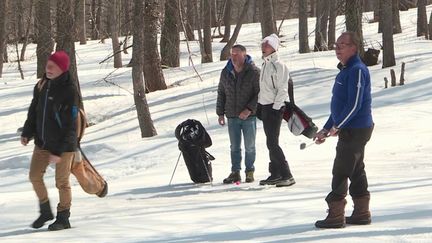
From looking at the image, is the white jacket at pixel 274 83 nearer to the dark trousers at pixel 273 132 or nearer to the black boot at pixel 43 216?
the dark trousers at pixel 273 132

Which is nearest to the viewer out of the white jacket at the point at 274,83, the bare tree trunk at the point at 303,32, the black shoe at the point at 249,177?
the white jacket at the point at 274,83

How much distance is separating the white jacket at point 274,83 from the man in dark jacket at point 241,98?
0.40 metres

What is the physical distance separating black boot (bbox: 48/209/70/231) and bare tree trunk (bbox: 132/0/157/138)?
6.78 metres

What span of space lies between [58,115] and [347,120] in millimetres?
2626

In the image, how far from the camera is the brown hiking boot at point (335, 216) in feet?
18.8

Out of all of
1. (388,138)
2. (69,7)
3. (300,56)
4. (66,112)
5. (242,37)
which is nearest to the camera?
(66,112)

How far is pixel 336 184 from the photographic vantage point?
5.82 m

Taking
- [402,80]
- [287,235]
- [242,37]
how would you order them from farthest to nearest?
[242,37] < [402,80] < [287,235]

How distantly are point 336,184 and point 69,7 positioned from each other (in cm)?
1086

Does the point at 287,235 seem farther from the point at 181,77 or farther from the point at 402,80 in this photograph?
the point at 181,77

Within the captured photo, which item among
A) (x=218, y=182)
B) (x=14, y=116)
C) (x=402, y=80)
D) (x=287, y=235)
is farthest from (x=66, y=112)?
(x=14, y=116)

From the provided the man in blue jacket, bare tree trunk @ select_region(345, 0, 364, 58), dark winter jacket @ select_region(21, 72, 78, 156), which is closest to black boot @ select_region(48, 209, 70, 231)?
dark winter jacket @ select_region(21, 72, 78, 156)

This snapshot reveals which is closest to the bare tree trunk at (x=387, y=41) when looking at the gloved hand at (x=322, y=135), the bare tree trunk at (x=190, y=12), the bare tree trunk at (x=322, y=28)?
the bare tree trunk at (x=190, y=12)

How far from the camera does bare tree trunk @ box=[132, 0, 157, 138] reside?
12781 mm
